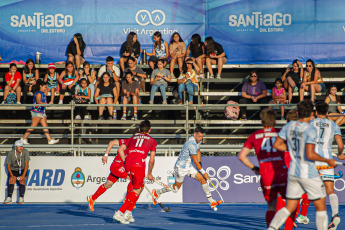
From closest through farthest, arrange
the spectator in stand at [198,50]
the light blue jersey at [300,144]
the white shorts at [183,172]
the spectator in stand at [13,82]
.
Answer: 1. the light blue jersey at [300,144]
2. the white shorts at [183,172]
3. the spectator in stand at [13,82]
4. the spectator in stand at [198,50]

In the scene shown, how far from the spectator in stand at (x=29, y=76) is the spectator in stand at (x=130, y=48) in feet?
9.98

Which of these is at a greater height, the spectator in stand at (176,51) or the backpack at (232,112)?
the spectator in stand at (176,51)

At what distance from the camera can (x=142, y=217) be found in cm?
1267

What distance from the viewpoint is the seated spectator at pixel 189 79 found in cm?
1780

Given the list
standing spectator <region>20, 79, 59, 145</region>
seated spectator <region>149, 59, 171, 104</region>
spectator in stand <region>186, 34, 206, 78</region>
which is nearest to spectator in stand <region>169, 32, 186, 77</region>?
spectator in stand <region>186, 34, 206, 78</region>

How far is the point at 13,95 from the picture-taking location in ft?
59.1

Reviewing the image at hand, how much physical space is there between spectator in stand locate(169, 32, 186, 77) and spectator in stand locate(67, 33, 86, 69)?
3192mm

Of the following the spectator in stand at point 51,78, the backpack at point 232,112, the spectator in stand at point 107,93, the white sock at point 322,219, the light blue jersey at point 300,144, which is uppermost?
the spectator in stand at point 51,78

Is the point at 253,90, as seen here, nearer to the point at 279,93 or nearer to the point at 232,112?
the point at 279,93

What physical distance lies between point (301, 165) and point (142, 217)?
19.4 ft

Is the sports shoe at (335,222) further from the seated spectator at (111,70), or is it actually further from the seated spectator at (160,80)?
the seated spectator at (111,70)

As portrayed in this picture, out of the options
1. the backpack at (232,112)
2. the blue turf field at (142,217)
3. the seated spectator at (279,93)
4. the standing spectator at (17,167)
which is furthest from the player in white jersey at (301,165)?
the standing spectator at (17,167)

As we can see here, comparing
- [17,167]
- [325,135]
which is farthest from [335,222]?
[17,167]

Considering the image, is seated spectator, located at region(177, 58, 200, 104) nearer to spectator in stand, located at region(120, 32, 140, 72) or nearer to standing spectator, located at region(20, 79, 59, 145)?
spectator in stand, located at region(120, 32, 140, 72)
